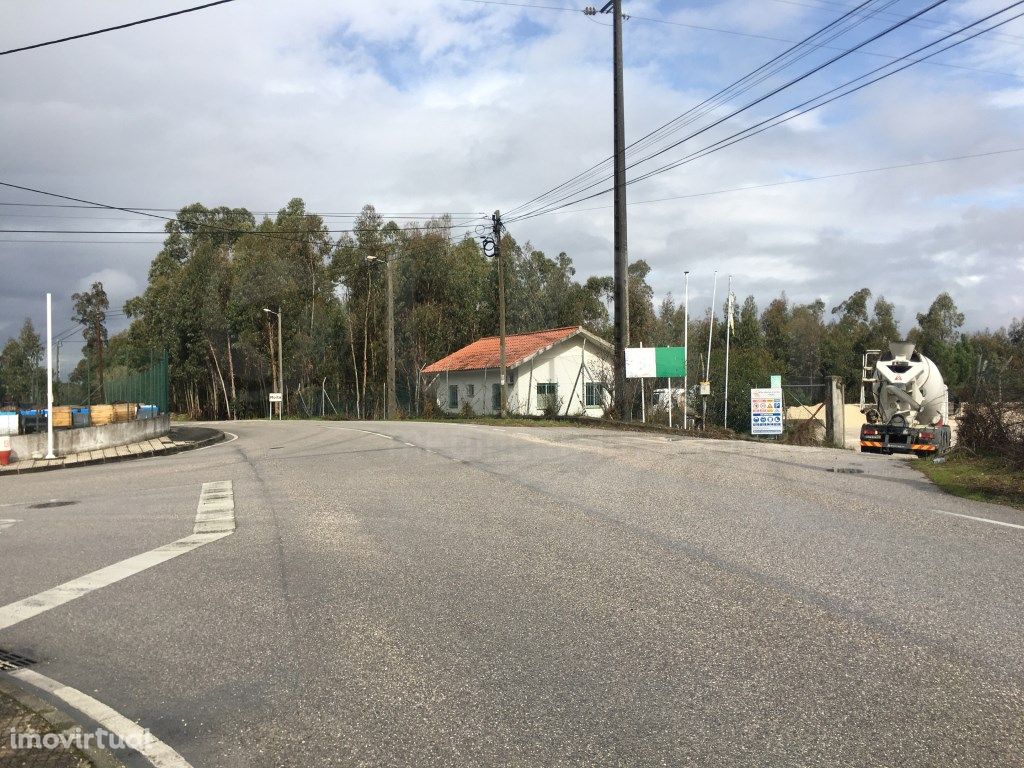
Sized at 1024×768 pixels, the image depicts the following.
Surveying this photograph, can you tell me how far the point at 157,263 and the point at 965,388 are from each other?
244 feet

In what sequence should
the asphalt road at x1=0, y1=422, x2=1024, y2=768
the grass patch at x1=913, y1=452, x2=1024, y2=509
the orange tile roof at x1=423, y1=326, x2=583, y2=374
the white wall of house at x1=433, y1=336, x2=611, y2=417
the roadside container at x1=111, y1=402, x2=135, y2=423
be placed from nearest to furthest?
the asphalt road at x1=0, y1=422, x2=1024, y2=768 < the grass patch at x1=913, y1=452, x2=1024, y2=509 < the roadside container at x1=111, y1=402, x2=135, y2=423 < the orange tile roof at x1=423, y1=326, x2=583, y2=374 < the white wall of house at x1=433, y1=336, x2=611, y2=417

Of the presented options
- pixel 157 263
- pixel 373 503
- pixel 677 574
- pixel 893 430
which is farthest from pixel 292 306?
pixel 677 574

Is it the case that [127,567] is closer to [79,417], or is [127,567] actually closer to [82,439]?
[82,439]

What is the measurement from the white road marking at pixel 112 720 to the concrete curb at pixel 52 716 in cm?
10

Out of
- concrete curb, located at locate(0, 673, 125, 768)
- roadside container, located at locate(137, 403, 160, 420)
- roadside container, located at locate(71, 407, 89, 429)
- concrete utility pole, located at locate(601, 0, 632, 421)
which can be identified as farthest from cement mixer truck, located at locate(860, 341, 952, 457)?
roadside container, located at locate(137, 403, 160, 420)

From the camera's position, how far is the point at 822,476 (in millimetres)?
13469

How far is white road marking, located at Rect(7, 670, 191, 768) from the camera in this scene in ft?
13.3

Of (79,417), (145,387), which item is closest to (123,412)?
(145,387)

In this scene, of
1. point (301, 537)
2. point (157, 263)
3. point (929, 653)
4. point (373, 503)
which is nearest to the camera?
point (929, 653)

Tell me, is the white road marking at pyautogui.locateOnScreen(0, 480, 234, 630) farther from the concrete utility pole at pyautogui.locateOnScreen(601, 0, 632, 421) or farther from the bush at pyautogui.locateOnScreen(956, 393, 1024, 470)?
the concrete utility pole at pyautogui.locateOnScreen(601, 0, 632, 421)

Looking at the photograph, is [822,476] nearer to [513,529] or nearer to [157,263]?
[513,529]

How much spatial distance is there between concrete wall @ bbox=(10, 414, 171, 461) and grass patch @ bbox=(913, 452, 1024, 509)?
2071 cm

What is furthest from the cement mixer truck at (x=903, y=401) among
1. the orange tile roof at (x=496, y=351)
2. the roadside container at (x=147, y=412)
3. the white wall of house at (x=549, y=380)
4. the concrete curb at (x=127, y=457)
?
the orange tile roof at (x=496, y=351)

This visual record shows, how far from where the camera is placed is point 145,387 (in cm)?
2830
